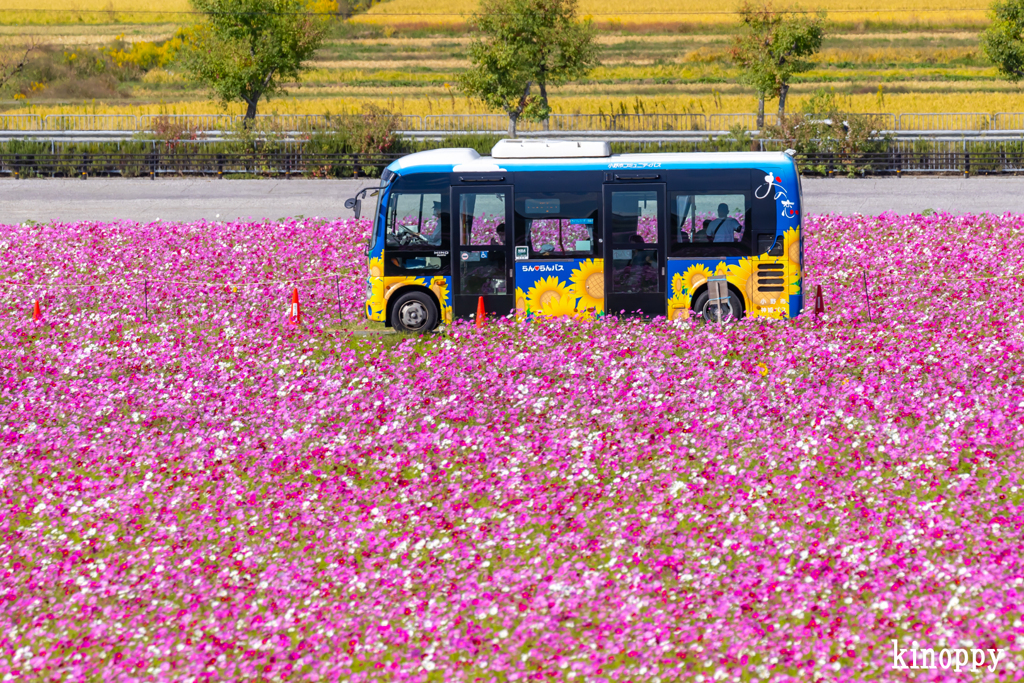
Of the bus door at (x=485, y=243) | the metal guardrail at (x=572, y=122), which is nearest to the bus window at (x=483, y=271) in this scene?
the bus door at (x=485, y=243)

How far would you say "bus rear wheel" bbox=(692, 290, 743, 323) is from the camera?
18.4 meters

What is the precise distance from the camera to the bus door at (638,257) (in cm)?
1855

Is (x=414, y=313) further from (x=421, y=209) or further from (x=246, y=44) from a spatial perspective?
(x=246, y=44)

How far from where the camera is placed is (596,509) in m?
11.0

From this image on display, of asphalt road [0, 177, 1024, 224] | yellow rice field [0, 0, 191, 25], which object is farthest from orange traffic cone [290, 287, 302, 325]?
yellow rice field [0, 0, 191, 25]

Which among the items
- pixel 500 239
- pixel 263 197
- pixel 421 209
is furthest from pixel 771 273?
pixel 263 197

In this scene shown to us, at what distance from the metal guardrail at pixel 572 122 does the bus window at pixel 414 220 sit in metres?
30.8

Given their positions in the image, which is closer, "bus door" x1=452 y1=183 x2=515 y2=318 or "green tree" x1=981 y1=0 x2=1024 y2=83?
"bus door" x1=452 y1=183 x2=515 y2=318

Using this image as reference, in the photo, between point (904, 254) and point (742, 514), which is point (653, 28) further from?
point (742, 514)

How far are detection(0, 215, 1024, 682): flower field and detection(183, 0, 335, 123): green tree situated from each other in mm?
33397

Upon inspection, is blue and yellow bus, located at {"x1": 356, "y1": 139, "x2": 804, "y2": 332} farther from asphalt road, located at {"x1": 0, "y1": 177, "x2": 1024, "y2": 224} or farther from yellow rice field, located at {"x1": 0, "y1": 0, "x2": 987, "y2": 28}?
yellow rice field, located at {"x1": 0, "y1": 0, "x2": 987, "y2": 28}

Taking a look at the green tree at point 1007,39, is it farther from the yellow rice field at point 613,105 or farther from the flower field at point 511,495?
the flower field at point 511,495

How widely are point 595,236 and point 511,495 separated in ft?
25.9

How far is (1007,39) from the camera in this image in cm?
4997
